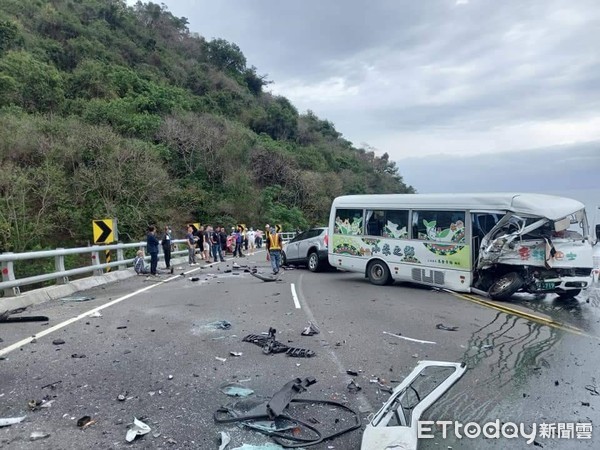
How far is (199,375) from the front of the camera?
5277mm

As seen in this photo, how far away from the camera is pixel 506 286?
35.8ft

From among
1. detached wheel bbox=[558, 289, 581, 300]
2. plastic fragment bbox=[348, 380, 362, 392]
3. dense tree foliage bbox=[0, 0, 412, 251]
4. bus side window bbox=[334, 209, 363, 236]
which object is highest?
dense tree foliage bbox=[0, 0, 412, 251]

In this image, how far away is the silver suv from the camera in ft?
59.6

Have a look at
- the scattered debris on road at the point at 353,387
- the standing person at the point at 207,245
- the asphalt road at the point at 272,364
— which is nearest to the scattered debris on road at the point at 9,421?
the asphalt road at the point at 272,364

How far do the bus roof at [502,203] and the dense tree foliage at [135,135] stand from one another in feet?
73.3

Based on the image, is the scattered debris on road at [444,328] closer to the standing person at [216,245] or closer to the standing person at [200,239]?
the standing person at [216,245]

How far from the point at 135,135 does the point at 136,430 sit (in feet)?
140

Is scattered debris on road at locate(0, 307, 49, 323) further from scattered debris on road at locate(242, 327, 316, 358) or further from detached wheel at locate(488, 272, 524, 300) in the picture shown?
detached wheel at locate(488, 272, 524, 300)

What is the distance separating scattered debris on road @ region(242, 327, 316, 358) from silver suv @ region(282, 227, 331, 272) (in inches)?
434

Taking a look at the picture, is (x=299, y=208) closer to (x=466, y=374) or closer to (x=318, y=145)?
(x=318, y=145)

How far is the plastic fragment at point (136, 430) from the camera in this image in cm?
376

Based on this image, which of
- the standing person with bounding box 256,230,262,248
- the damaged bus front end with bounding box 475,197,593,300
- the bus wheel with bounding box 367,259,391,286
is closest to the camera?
the damaged bus front end with bounding box 475,197,593,300

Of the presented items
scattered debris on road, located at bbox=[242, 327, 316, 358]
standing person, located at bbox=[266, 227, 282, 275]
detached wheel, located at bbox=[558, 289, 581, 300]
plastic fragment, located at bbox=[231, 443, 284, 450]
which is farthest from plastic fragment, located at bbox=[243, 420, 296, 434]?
standing person, located at bbox=[266, 227, 282, 275]

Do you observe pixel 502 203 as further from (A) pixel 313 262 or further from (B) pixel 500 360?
(A) pixel 313 262
